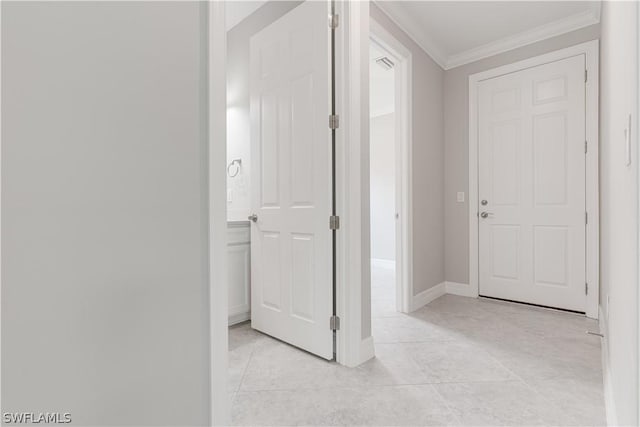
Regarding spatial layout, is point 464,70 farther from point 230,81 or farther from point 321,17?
point 230,81

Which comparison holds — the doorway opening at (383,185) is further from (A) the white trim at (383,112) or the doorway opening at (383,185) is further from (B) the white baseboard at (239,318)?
(B) the white baseboard at (239,318)

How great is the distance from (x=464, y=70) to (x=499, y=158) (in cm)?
106

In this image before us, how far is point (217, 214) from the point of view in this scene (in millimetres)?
1016

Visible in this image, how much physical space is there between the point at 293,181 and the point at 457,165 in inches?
88.2

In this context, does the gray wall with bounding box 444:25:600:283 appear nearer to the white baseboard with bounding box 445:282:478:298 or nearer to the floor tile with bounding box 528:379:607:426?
the white baseboard with bounding box 445:282:478:298

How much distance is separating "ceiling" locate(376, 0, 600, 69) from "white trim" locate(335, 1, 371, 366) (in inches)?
41.3

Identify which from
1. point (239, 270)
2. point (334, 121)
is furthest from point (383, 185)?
point (334, 121)

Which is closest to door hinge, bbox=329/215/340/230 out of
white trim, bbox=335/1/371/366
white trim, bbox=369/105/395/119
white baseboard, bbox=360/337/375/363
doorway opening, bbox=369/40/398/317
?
white trim, bbox=335/1/371/366

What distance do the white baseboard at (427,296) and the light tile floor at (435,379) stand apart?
0.40 metres

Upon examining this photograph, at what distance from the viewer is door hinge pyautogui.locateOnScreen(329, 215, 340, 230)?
1855 millimetres

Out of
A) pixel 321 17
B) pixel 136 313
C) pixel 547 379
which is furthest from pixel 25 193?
pixel 547 379

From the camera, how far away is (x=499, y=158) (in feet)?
10.6

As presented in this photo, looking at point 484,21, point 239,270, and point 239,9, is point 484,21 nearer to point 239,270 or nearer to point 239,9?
point 239,9

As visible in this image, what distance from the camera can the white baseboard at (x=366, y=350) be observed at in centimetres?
186
